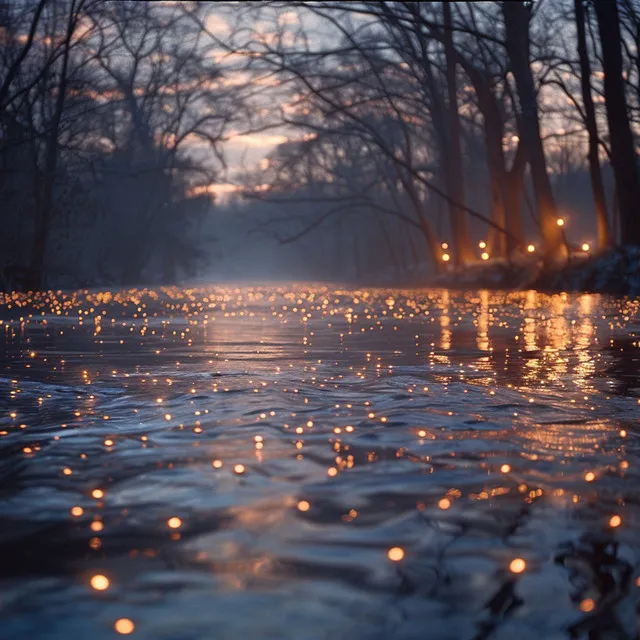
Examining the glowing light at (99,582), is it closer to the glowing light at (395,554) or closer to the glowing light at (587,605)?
the glowing light at (395,554)

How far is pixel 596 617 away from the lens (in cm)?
266

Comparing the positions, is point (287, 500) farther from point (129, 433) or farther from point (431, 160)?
point (431, 160)

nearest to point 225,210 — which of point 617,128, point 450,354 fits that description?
point 617,128

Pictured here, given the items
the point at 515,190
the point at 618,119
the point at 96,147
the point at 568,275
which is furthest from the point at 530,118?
the point at 96,147

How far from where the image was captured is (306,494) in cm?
400

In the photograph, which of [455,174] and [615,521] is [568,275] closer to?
[455,174]

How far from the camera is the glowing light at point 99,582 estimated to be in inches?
115

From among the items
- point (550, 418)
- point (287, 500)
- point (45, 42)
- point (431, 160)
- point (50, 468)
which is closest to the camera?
point (287, 500)

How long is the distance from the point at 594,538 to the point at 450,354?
22.8 feet

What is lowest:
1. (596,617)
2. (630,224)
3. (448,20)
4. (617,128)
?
(596,617)

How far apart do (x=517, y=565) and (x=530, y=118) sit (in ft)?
99.7

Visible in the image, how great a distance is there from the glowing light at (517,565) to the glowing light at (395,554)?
1.00 feet

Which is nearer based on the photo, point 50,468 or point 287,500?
point 287,500

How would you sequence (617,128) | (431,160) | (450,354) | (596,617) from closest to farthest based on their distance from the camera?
(596,617) → (450,354) → (617,128) → (431,160)
